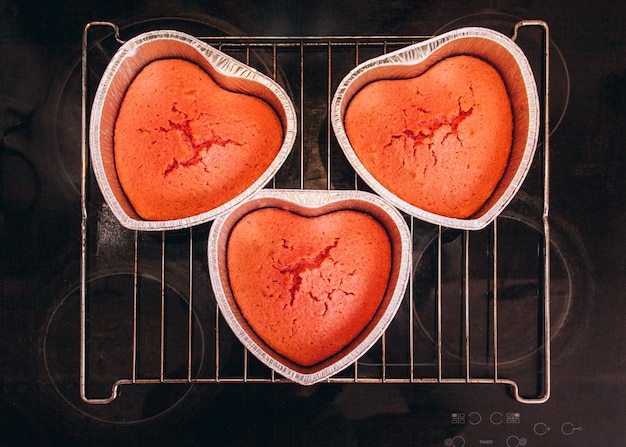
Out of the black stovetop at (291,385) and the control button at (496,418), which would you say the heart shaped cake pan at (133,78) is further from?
the control button at (496,418)

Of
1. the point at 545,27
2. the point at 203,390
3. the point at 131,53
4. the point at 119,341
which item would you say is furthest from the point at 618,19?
the point at 119,341

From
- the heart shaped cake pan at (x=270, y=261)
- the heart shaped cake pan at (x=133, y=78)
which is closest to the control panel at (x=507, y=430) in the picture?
the heart shaped cake pan at (x=270, y=261)

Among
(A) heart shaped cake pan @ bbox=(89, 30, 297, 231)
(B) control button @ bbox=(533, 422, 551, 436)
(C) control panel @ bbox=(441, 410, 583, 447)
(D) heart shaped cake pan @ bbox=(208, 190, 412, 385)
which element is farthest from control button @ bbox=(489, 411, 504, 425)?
(A) heart shaped cake pan @ bbox=(89, 30, 297, 231)

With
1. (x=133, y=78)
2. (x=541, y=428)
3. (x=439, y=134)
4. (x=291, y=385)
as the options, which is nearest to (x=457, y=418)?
(x=541, y=428)

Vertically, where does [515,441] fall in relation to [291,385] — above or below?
below

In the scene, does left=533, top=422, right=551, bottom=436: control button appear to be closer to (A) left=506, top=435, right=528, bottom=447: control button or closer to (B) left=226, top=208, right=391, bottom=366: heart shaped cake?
(A) left=506, top=435, right=528, bottom=447: control button

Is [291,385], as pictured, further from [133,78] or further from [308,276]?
[133,78]

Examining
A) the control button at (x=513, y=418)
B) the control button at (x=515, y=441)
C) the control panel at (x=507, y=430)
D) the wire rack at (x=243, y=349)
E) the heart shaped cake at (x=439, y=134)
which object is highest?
the heart shaped cake at (x=439, y=134)
